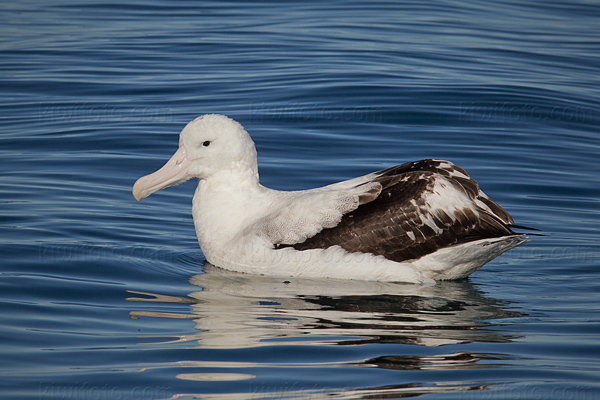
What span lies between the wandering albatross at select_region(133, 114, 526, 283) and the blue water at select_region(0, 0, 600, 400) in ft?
0.78

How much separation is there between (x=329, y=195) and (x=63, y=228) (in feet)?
11.2

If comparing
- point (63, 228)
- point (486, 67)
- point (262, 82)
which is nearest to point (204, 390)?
point (63, 228)

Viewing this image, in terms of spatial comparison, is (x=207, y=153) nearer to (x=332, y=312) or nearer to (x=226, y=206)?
(x=226, y=206)

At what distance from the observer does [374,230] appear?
8.66 metres

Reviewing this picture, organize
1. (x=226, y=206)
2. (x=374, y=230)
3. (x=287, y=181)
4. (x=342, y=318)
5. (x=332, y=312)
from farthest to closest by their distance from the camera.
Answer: (x=287, y=181)
(x=226, y=206)
(x=374, y=230)
(x=332, y=312)
(x=342, y=318)

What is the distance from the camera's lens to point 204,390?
232 inches

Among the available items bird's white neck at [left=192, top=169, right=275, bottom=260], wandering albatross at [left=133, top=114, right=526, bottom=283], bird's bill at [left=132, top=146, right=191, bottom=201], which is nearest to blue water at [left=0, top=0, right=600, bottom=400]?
wandering albatross at [left=133, top=114, right=526, bottom=283]

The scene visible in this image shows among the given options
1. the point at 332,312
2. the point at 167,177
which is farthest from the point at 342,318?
the point at 167,177

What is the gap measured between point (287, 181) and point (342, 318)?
5.16 metres

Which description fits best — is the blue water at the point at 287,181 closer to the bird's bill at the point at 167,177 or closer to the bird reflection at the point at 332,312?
the bird reflection at the point at 332,312

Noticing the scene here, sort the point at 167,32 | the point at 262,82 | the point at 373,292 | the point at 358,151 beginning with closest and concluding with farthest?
the point at 373,292, the point at 358,151, the point at 262,82, the point at 167,32

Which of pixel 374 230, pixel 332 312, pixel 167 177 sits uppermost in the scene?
pixel 167 177

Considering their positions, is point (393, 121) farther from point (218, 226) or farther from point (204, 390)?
point (204, 390)

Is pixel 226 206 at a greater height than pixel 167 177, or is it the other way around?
pixel 167 177
